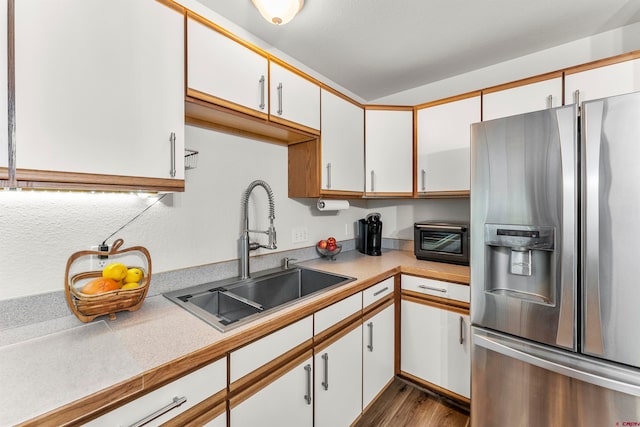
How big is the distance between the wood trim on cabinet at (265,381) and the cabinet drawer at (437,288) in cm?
96

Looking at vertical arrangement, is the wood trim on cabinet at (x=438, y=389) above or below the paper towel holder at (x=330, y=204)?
below

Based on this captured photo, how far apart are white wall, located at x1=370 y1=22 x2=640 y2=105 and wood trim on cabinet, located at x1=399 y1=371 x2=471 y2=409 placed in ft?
7.43

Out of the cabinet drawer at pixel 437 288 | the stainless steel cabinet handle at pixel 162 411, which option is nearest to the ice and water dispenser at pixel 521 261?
the cabinet drawer at pixel 437 288

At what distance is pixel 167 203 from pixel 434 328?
1.81m

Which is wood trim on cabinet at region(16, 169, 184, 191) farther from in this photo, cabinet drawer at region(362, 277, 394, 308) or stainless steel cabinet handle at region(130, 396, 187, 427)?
cabinet drawer at region(362, 277, 394, 308)

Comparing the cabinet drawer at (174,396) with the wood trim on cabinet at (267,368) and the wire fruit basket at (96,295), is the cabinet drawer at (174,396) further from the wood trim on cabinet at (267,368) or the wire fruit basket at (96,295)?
the wire fruit basket at (96,295)

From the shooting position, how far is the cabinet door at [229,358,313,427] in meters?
1.02

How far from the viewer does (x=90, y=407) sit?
65 cm

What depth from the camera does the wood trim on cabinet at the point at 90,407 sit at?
1.96ft

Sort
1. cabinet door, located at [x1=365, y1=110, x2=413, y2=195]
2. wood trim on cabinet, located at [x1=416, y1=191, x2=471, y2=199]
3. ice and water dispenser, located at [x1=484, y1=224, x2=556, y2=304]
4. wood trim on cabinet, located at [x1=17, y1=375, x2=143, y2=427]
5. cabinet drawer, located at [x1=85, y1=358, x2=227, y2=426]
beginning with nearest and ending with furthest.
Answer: wood trim on cabinet, located at [x1=17, y1=375, x2=143, y2=427], cabinet drawer, located at [x1=85, y1=358, x2=227, y2=426], ice and water dispenser, located at [x1=484, y1=224, x2=556, y2=304], wood trim on cabinet, located at [x1=416, y1=191, x2=471, y2=199], cabinet door, located at [x1=365, y1=110, x2=413, y2=195]

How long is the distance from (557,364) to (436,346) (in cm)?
75

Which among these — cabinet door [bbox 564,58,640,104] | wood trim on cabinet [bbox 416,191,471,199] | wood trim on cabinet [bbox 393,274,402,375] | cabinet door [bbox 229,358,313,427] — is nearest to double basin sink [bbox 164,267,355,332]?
cabinet door [bbox 229,358,313,427]

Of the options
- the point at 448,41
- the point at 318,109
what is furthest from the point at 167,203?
the point at 448,41

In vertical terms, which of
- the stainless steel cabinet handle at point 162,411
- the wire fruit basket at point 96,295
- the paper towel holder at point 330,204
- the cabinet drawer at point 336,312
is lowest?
the stainless steel cabinet handle at point 162,411
